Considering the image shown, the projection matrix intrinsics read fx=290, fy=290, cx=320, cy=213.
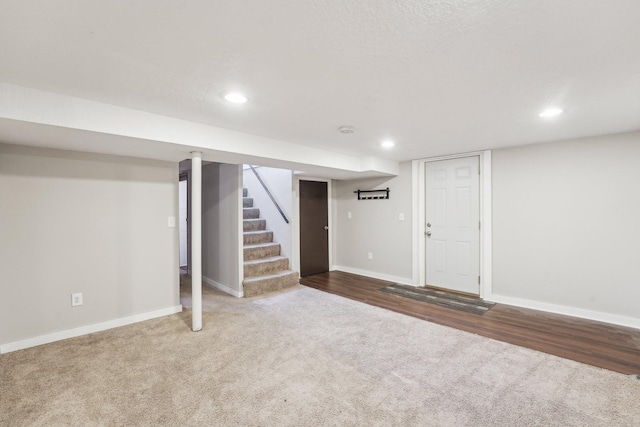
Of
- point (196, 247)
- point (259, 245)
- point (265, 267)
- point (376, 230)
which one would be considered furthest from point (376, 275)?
point (196, 247)

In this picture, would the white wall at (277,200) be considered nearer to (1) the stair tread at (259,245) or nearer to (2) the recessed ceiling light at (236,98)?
(1) the stair tread at (259,245)

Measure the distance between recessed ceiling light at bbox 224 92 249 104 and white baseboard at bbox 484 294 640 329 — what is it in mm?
4060

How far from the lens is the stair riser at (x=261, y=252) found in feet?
16.0

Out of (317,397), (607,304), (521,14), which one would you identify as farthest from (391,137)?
(607,304)

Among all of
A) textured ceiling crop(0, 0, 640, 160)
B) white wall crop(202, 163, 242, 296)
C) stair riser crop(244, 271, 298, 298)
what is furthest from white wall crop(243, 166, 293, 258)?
textured ceiling crop(0, 0, 640, 160)

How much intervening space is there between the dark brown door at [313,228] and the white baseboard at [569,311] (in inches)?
117

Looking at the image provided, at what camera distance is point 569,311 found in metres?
3.51

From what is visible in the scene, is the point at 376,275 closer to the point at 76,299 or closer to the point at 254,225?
the point at 254,225

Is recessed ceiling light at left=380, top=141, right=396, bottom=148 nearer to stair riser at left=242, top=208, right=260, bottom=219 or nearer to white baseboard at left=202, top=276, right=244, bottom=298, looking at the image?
white baseboard at left=202, top=276, right=244, bottom=298

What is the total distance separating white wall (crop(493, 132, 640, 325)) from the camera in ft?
10.5

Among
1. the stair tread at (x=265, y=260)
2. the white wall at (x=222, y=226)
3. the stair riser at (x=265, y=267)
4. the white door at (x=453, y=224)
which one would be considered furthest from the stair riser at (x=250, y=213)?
the white door at (x=453, y=224)

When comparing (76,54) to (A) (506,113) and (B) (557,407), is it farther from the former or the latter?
(B) (557,407)

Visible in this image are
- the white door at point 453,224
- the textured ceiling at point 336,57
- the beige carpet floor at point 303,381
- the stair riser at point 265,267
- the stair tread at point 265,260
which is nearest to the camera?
the textured ceiling at point 336,57

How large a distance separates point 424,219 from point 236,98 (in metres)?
3.68
